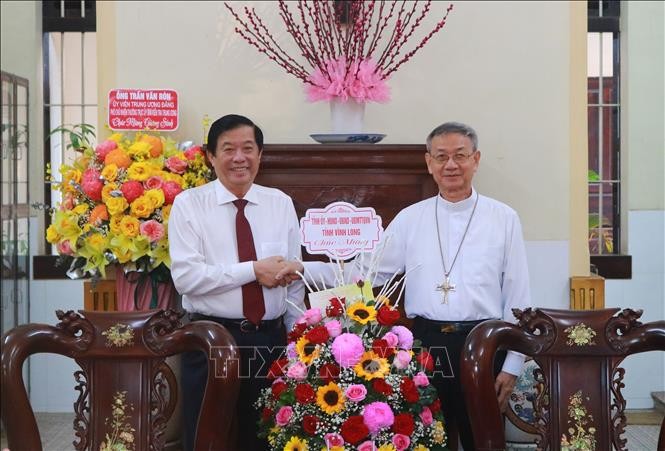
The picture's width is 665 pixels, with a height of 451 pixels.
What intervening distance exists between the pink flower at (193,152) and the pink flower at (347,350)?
5.06 feet

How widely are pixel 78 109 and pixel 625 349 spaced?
4398 millimetres

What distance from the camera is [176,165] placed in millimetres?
3303

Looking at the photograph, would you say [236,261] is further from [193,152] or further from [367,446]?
[367,446]

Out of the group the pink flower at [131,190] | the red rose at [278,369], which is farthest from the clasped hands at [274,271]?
the pink flower at [131,190]

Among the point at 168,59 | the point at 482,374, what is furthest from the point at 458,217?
the point at 168,59

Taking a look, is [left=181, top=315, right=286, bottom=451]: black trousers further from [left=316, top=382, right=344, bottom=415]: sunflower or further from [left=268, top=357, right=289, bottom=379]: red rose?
[left=316, top=382, right=344, bottom=415]: sunflower

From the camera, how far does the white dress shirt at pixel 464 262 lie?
2.67 meters

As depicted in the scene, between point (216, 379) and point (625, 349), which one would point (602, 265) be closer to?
point (625, 349)

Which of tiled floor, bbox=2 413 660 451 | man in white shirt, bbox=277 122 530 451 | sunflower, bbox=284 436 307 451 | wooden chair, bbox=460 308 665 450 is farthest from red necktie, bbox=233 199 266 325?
tiled floor, bbox=2 413 660 451

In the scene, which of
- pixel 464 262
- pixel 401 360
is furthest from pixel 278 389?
pixel 464 262

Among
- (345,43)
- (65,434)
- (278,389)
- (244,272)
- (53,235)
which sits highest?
(345,43)

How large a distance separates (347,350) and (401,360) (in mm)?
133

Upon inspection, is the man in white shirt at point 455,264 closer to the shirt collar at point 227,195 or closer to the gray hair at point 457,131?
the gray hair at point 457,131

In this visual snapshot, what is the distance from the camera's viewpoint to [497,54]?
12.1 ft
